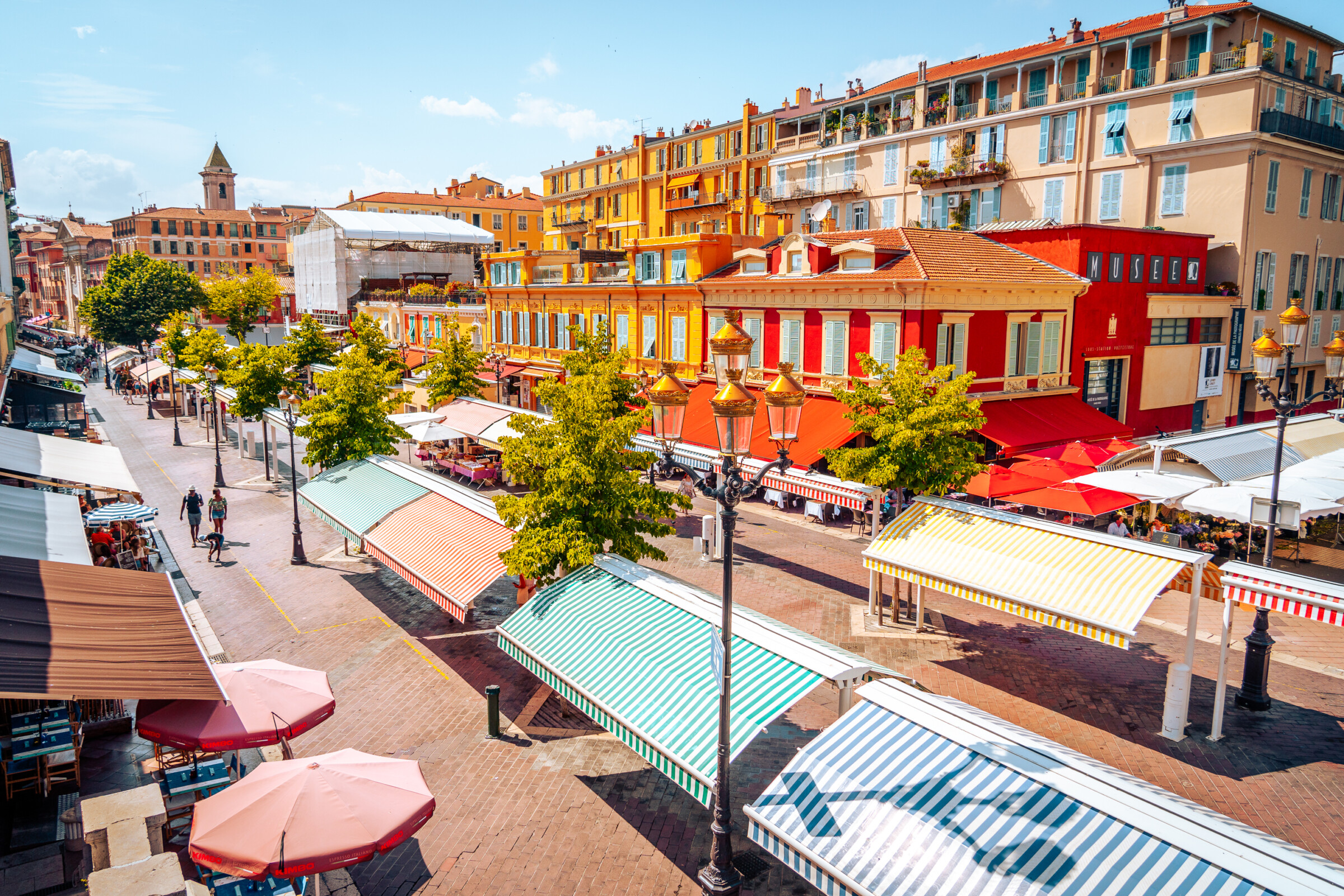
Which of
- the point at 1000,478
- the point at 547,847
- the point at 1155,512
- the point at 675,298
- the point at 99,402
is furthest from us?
the point at 99,402

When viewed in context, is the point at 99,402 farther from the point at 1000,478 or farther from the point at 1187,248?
the point at 1187,248

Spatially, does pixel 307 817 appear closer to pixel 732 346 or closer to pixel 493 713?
pixel 493 713

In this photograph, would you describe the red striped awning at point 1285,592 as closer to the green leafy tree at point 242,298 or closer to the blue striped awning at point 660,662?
the blue striped awning at point 660,662

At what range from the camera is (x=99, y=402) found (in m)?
56.7

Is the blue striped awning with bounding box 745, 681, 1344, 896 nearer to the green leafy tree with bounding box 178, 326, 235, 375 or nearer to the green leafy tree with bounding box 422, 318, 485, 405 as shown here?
the green leafy tree with bounding box 422, 318, 485, 405

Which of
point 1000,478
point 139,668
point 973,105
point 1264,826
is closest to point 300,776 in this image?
point 139,668

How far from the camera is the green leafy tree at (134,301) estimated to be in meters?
72.4

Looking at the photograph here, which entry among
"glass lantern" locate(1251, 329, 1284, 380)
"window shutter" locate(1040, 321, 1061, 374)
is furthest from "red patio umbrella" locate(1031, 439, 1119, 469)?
"glass lantern" locate(1251, 329, 1284, 380)

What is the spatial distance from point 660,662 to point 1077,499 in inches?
513

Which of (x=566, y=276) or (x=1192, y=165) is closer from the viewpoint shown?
(x=1192, y=165)

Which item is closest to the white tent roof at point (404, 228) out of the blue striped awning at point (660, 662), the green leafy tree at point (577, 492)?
the green leafy tree at point (577, 492)

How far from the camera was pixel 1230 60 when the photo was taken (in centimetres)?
3169

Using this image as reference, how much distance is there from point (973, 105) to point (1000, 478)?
1005 inches

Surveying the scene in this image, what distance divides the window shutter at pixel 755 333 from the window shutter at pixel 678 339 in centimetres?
407
